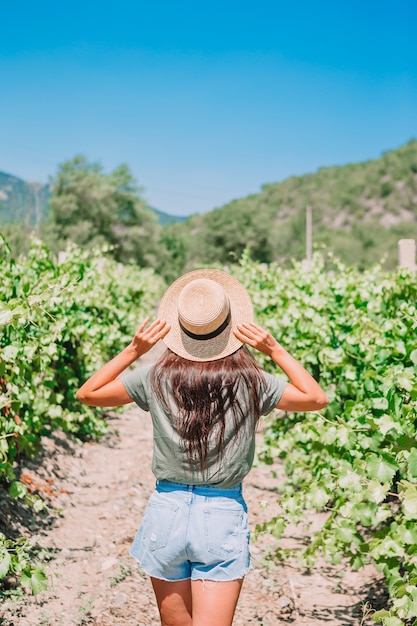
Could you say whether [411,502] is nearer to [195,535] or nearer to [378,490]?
[378,490]

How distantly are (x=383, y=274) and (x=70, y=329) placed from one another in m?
2.97

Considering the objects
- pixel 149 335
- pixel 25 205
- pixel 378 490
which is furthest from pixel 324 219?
pixel 149 335

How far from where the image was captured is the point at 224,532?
6.72 feet

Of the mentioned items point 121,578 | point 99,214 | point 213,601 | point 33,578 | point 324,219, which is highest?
point 324,219

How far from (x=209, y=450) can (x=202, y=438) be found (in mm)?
46

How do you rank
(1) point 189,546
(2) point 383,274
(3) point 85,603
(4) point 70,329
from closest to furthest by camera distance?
(1) point 189,546 → (3) point 85,603 → (4) point 70,329 → (2) point 383,274

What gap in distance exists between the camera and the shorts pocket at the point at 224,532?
204 centimetres

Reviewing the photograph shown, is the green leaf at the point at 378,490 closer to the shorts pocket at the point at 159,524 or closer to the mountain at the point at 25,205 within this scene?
the shorts pocket at the point at 159,524

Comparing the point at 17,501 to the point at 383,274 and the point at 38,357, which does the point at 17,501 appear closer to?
the point at 38,357

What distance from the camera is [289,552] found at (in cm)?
402

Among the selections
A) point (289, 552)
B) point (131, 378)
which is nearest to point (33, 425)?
point (289, 552)

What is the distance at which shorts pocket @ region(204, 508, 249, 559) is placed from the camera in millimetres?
2035

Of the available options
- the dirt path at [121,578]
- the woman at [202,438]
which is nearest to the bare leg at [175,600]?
the woman at [202,438]

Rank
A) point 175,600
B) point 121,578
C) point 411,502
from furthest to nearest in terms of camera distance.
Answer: point 121,578, point 411,502, point 175,600
